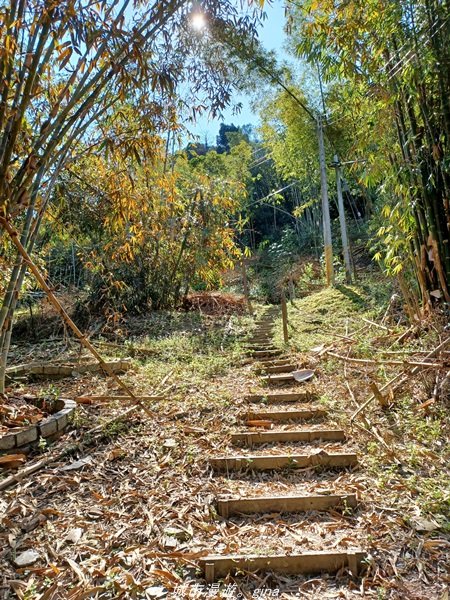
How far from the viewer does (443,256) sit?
3406mm

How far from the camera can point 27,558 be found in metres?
1.79

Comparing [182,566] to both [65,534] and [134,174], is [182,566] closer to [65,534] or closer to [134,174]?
[65,534]

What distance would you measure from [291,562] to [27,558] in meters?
1.14

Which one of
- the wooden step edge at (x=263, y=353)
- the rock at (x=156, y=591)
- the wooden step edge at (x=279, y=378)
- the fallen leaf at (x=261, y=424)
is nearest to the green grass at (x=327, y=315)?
the wooden step edge at (x=263, y=353)

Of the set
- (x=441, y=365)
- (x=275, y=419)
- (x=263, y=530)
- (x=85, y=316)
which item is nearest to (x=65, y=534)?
(x=263, y=530)

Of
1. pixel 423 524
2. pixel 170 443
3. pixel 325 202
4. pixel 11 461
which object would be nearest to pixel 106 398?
pixel 170 443

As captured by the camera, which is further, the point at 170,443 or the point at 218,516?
the point at 170,443

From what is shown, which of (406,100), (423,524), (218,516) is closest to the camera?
(423,524)

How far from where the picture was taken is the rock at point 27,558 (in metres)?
1.76

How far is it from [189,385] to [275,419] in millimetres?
1123

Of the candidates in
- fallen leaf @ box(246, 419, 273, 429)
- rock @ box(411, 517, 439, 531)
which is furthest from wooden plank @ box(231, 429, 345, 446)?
rock @ box(411, 517, 439, 531)

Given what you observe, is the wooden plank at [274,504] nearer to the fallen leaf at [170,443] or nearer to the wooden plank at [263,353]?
the fallen leaf at [170,443]

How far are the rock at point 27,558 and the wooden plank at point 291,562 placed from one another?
28.6 inches

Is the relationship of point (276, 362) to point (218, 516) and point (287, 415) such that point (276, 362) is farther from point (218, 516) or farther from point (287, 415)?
point (218, 516)
